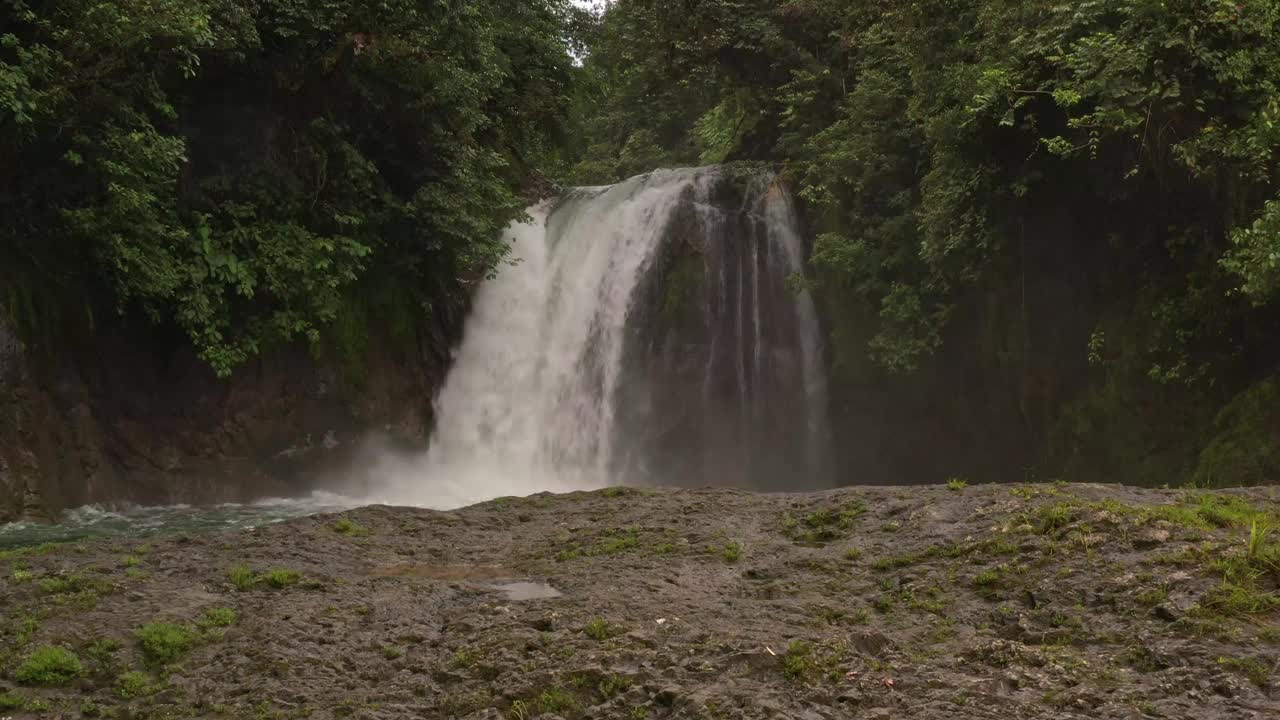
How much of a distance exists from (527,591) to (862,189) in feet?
35.0

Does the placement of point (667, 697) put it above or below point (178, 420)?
below

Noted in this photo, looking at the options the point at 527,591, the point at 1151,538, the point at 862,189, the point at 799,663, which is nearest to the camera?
the point at 799,663

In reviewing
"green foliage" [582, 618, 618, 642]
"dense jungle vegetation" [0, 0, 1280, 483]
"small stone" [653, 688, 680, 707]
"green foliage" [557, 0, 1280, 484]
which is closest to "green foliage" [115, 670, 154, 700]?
"green foliage" [582, 618, 618, 642]

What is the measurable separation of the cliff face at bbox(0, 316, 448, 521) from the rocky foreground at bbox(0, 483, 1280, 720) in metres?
4.54

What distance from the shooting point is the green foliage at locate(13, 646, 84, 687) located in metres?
5.48

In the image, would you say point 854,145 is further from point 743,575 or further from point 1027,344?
point 743,575

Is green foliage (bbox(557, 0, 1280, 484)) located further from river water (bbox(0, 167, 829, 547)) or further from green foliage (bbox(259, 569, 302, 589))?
green foliage (bbox(259, 569, 302, 589))

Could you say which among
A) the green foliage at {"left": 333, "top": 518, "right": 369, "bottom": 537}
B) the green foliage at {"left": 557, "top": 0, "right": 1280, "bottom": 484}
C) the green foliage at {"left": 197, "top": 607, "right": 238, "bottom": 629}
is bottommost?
the green foliage at {"left": 197, "top": 607, "right": 238, "bottom": 629}

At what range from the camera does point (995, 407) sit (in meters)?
14.9

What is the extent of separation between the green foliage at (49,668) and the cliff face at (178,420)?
6.53m

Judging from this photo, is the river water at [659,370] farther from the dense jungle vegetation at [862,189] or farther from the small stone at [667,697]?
the small stone at [667,697]

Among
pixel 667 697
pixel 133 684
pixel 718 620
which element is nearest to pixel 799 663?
pixel 667 697

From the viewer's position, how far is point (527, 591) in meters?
7.08

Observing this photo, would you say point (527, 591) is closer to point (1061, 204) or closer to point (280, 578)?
point (280, 578)
